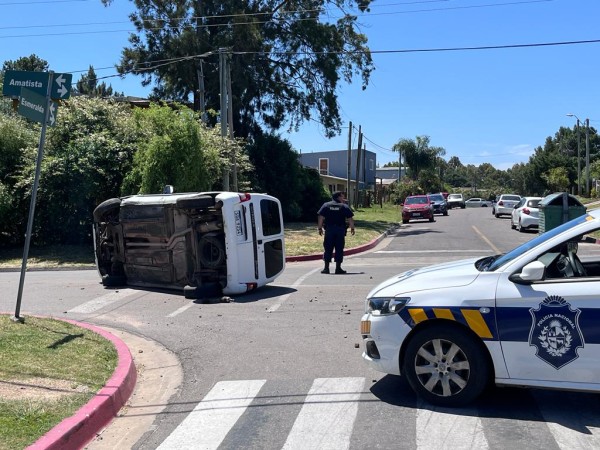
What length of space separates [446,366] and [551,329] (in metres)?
0.91

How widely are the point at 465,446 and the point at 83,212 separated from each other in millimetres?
18036

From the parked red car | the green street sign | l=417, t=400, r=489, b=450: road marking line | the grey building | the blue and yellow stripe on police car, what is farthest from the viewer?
the grey building

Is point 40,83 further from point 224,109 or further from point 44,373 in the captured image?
point 224,109

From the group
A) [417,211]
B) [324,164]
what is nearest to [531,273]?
[417,211]

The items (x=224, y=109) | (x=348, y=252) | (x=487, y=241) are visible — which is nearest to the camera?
(x=348, y=252)

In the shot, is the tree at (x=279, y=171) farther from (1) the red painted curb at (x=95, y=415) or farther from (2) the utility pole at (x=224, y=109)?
(1) the red painted curb at (x=95, y=415)

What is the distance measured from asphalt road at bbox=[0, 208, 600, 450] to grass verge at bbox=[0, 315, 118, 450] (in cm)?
48

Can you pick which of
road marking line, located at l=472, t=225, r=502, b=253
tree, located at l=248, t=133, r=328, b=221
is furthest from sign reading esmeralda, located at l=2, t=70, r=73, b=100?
tree, located at l=248, t=133, r=328, b=221

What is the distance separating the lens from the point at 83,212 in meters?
20.3

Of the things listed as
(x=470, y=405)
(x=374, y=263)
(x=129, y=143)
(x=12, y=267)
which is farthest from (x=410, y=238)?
(x=470, y=405)

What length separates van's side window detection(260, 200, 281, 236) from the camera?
11.4 meters

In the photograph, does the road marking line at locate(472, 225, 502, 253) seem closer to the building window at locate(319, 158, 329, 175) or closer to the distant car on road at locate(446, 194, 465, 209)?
the distant car on road at locate(446, 194, 465, 209)

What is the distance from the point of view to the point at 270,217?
38.2 ft

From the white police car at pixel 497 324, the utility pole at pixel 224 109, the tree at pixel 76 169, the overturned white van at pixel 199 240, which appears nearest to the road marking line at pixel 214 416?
the white police car at pixel 497 324
